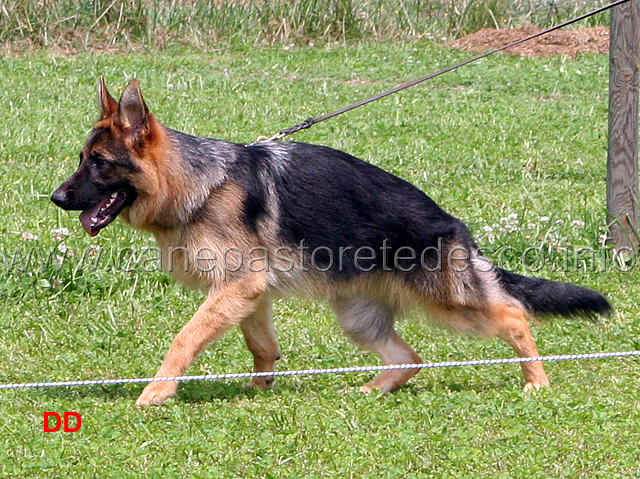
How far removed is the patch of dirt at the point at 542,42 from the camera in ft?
49.8

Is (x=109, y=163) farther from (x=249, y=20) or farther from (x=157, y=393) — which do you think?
(x=249, y=20)

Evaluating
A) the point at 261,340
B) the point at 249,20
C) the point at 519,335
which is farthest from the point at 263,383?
the point at 249,20

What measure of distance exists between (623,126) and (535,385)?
8.35 ft

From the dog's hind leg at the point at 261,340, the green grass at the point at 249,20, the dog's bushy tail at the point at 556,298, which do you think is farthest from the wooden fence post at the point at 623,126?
the green grass at the point at 249,20

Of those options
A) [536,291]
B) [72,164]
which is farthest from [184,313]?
[72,164]

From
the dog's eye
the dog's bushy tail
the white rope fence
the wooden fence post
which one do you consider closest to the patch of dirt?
the wooden fence post

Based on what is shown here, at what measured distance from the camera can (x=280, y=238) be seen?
5105 millimetres

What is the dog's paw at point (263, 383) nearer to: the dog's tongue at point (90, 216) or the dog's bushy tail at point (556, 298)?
the dog's tongue at point (90, 216)

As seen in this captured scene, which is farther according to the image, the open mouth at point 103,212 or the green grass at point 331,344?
the open mouth at point 103,212

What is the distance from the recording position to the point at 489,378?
17.7ft

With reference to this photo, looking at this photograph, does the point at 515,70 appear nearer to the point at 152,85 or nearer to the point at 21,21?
the point at 152,85

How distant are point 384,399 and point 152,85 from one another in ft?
29.4

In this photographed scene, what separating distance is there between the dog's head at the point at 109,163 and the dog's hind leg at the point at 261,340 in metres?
0.96

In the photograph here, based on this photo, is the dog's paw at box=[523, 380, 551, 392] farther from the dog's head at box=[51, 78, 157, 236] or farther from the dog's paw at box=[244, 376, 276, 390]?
the dog's head at box=[51, 78, 157, 236]
